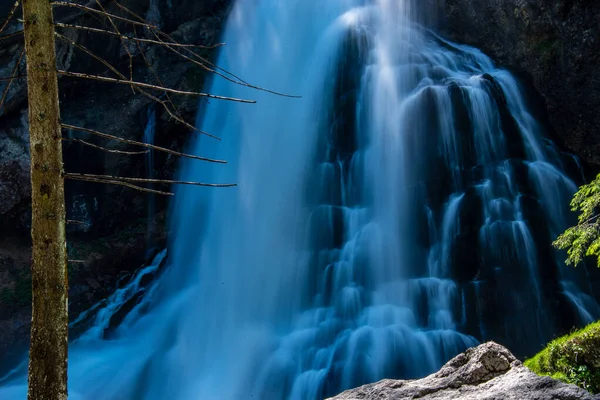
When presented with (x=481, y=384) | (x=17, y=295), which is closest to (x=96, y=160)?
(x=17, y=295)

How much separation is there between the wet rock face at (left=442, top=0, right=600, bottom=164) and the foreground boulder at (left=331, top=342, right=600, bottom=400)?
1071 centimetres

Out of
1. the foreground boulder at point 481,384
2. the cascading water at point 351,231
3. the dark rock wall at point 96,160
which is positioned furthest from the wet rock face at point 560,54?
the foreground boulder at point 481,384

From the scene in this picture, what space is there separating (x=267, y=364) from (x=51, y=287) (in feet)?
27.7

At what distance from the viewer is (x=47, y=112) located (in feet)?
9.87

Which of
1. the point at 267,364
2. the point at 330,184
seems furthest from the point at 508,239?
the point at 267,364

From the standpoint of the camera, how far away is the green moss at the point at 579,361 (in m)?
3.94

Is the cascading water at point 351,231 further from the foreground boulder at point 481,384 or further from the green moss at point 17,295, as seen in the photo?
the foreground boulder at point 481,384

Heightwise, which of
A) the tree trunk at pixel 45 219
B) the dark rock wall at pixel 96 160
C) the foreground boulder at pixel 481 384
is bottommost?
the foreground boulder at pixel 481 384

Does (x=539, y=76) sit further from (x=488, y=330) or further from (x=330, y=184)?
(x=488, y=330)

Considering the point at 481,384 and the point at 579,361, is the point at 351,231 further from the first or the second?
the point at 481,384

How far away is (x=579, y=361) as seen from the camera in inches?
162

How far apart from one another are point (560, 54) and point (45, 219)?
13832 mm

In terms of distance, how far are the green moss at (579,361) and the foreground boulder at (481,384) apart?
535mm

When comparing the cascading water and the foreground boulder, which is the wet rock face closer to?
the cascading water
